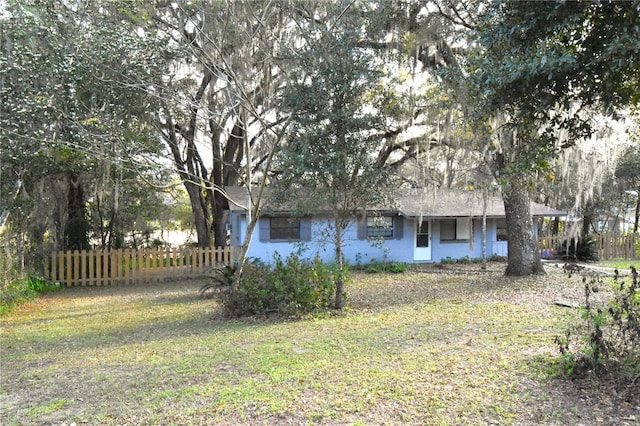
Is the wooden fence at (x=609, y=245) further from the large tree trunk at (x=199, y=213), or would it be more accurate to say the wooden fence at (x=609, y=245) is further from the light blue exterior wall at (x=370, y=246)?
the large tree trunk at (x=199, y=213)

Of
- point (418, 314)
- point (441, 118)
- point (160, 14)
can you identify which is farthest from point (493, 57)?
point (160, 14)

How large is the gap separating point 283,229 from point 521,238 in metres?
7.91

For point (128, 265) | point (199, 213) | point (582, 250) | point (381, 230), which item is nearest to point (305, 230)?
point (381, 230)

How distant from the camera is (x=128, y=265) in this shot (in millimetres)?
14789

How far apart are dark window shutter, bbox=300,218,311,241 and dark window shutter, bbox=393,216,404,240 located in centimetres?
350

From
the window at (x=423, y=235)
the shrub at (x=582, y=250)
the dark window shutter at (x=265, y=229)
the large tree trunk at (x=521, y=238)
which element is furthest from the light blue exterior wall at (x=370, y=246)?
the large tree trunk at (x=521, y=238)

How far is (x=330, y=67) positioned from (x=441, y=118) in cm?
540

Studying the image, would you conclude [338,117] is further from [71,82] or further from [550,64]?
[71,82]

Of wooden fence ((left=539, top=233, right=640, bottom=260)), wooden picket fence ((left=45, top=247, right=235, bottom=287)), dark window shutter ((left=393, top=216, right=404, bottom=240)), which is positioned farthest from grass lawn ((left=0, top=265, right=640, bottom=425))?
wooden fence ((left=539, top=233, right=640, bottom=260))

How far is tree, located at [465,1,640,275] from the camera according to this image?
13.6 feet

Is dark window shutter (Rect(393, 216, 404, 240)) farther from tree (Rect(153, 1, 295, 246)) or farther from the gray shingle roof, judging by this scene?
tree (Rect(153, 1, 295, 246))

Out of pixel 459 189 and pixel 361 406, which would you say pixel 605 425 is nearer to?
pixel 361 406

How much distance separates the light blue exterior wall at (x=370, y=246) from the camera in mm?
16844

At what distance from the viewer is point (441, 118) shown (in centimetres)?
1295
